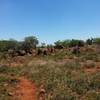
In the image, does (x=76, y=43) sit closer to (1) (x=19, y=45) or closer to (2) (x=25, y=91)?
(1) (x=19, y=45)

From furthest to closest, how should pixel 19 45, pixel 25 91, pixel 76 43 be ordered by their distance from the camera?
pixel 76 43 < pixel 19 45 < pixel 25 91

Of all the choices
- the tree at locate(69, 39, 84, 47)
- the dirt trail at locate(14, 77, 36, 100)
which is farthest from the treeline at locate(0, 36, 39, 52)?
the dirt trail at locate(14, 77, 36, 100)

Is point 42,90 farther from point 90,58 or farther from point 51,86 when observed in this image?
point 90,58

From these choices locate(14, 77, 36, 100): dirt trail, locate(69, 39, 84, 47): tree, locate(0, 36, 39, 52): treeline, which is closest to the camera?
locate(14, 77, 36, 100): dirt trail

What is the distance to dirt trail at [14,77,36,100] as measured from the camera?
12.8 meters

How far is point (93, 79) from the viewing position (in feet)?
49.5

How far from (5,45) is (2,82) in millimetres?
37553

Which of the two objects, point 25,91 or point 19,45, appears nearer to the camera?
point 25,91

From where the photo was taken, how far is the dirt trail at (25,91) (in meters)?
12.8

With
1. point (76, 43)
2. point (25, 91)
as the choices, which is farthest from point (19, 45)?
point (25, 91)

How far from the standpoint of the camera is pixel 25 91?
14.2 m

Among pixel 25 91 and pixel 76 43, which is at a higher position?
pixel 76 43

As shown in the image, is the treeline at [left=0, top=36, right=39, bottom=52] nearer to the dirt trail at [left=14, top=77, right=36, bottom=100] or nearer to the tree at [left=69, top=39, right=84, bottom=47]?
the tree at [left=69, top=39, right=84, bottom=47]

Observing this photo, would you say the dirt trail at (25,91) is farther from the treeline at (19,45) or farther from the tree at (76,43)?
the tree at (76,43)
